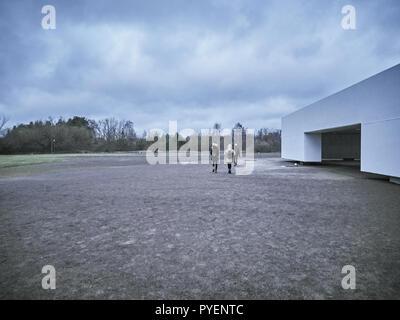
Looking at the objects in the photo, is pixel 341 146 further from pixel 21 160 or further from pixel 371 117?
pixel 21 160

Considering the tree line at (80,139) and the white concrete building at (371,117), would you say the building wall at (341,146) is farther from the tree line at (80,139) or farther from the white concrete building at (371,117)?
the tree line at (80,139)

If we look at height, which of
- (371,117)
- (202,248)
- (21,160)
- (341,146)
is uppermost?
(371,117)

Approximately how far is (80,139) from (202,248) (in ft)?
253

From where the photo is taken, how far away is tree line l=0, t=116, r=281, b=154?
57.2 metres

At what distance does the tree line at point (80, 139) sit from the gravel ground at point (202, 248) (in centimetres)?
5271

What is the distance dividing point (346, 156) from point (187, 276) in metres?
28.3

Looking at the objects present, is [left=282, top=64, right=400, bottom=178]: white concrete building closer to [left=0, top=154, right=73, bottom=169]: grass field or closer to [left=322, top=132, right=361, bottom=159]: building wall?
[left=322, top=132, right=361, bottom=159]: building wall

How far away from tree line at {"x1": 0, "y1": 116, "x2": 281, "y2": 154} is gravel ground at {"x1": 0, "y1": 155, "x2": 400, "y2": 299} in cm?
5271

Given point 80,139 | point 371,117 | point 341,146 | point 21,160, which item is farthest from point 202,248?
point 80,139

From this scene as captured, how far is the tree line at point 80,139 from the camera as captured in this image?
57.2 m

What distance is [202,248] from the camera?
10.8 feet

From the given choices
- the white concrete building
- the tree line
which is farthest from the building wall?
the tree line

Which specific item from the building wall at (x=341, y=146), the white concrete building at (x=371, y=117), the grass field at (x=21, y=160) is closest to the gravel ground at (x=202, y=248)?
the white concrete building at (x=371, y=117)
